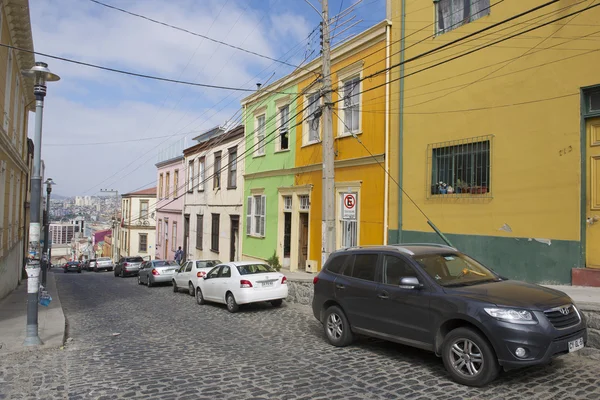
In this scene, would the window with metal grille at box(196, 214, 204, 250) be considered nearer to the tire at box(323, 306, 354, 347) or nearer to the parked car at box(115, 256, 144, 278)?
the parked car at box(115, 256, 144, 278)

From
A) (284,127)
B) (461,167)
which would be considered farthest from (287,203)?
(461,167)

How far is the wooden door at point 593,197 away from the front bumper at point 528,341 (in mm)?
4381

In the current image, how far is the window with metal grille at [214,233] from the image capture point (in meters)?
26.3

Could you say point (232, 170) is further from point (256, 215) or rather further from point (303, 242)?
point (303, 242)

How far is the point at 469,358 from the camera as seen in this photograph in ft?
18.2

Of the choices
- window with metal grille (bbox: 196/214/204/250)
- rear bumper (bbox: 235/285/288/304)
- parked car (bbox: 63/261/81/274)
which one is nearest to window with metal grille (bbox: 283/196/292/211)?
rear bumper (bbox: 235/285/288/304)

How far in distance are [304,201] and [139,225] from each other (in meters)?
34.8

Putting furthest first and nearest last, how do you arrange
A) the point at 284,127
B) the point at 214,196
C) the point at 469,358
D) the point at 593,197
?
the point at 214,196 → the point at 284,127 → the point at 593,197 → the point at 469,358

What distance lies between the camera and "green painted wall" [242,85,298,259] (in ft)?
62.3

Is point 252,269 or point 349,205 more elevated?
point 349,205

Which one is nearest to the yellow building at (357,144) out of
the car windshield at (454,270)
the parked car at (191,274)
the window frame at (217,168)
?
the parked car at (191,274)

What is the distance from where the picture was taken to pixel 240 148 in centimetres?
2336

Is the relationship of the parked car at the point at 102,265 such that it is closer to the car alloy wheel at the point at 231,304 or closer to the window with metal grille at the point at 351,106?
the car alloy wheel at the point at 231,304

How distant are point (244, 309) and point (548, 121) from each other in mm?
9039
